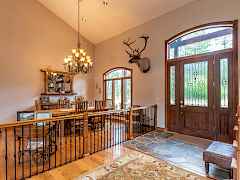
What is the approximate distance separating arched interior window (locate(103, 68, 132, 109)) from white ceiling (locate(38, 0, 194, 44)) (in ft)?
5.86

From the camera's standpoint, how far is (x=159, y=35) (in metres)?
5.97

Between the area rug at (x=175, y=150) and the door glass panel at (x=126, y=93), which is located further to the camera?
the door glass panel at (x=126, y=93)

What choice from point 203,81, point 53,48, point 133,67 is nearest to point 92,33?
point 53,48

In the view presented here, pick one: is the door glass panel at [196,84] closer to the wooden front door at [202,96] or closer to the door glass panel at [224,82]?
the wooden front door at [202,96]

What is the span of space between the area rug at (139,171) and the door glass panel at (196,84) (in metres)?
2.56

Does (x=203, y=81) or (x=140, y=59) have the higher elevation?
(x=140, y=59)

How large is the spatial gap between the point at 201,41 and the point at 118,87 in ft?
13.0

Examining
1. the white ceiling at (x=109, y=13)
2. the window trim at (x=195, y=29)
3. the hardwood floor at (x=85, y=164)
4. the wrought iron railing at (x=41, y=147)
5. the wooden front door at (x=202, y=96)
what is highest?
the white ceiling at (x=109, y=13)

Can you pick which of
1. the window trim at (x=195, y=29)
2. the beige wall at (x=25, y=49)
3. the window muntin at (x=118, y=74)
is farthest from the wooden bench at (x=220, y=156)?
the beige wall at (x=25, y=49)

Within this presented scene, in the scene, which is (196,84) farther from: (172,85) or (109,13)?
(109,13)

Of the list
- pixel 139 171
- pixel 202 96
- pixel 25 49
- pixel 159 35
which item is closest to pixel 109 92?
pixel 159 35

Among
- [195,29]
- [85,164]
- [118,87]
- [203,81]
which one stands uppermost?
[195,29]

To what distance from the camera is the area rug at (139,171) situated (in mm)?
2740

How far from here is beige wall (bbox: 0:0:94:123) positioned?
239 inches
